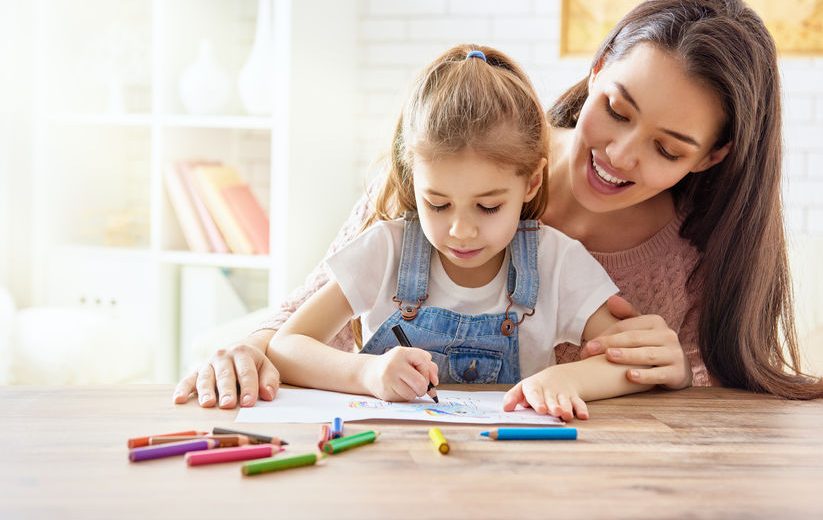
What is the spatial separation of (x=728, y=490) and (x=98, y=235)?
3075 millimetres

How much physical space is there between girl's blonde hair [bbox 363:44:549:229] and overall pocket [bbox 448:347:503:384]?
28 centimetres

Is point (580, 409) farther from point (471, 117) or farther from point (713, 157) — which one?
point (713, 157)

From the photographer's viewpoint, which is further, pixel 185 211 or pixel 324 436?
pixel 185 211

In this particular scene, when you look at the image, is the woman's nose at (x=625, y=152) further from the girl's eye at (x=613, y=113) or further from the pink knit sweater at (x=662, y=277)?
the pink knit sweater at (x=662, y=277)

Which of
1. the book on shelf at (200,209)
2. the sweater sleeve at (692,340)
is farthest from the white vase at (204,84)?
the sweater sleeve at (692,340)

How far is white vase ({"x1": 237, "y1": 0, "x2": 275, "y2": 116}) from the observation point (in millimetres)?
3332

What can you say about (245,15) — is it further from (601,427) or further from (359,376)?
(601,427)

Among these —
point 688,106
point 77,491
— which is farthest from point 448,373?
point 77,491

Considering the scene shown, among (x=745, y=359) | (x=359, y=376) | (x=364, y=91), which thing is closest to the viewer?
(x=359, y=376)

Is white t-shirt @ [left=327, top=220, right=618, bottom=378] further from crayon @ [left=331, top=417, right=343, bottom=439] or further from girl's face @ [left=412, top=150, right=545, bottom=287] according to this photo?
crayon @ [left=331, top=417, right=343, bottom=439]

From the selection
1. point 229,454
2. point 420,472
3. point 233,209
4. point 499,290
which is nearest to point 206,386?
point 229,454

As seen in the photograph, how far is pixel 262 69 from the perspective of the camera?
3330 mm

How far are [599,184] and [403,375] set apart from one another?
610mm

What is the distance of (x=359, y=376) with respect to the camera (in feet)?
4.44
